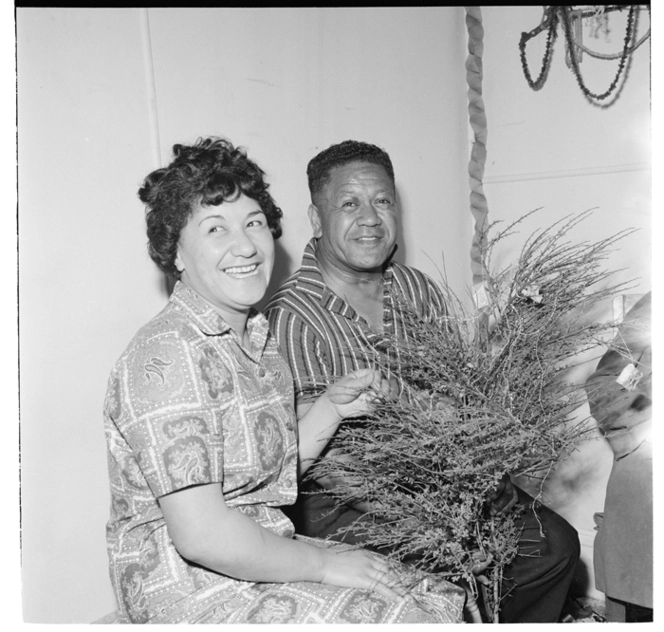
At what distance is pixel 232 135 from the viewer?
204 centimetres

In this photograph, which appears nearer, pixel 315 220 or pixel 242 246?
pixel 242 246

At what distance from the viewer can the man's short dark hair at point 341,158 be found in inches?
83.6

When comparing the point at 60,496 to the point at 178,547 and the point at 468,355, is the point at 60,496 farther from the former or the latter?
the point at 468,355

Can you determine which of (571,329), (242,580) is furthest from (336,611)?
(571,329)

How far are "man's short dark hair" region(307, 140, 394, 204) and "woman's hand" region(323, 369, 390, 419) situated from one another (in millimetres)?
692

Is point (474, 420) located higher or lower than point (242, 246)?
lower

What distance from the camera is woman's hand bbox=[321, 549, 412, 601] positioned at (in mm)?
1544

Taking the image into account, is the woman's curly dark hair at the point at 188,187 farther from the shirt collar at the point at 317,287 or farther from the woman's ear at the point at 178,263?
the shirt collar at the point at 317,287

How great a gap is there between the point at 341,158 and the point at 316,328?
507 mm

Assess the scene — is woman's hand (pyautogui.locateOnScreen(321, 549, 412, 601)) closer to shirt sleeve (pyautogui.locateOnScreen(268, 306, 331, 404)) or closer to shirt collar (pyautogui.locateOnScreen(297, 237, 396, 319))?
shirt sleeve (pyautogui.locateOnScreen(268, 306, 331, 404))

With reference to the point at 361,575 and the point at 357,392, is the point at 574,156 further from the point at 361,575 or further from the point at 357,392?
the point at 361,575

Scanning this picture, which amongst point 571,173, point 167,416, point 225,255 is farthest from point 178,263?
point 571,173

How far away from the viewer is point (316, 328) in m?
2.01

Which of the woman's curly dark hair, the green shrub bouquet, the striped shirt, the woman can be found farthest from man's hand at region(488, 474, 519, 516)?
the woman's curly dark hair
